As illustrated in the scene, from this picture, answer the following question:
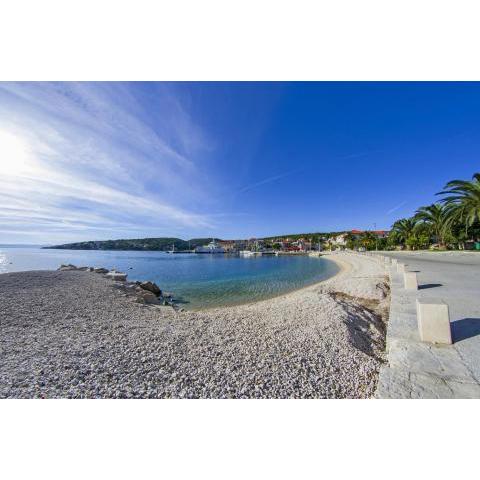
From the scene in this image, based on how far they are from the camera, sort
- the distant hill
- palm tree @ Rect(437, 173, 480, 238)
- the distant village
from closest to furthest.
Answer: palm tree @ Rect(437, 173, 480, 238)
the distant village
the distant hill

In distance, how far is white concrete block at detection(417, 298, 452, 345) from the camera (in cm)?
365

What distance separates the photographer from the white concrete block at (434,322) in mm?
3648

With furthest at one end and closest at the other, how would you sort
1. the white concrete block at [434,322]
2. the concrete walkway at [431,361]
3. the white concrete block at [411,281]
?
the white concrete block at [411,281]
the white concrete block at [434,322]
the concrete walkway at [431,361]

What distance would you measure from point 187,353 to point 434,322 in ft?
13.9

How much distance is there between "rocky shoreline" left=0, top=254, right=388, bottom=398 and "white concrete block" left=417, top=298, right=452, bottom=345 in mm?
850

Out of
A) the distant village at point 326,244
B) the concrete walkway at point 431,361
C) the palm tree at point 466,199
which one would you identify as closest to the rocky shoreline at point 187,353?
the concrete walkway at point 431,361

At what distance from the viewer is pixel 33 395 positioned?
274cm

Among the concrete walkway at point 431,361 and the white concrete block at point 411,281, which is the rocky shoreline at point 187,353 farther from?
the white concrete block at point 411,281

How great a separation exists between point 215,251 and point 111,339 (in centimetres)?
11029

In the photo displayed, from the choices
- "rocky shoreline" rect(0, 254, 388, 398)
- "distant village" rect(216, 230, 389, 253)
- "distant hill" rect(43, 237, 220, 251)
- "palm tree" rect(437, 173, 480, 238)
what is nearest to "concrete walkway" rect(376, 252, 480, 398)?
"rocky shoreline" rect(0, 254, 388, 398)

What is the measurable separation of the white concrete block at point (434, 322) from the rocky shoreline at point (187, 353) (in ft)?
2.79

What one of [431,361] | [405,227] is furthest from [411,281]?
[405,227]

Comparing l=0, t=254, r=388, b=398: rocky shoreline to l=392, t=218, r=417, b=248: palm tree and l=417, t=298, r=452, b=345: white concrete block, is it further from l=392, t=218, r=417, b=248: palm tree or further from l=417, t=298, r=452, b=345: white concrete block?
l=392, t=218, r=417, b=248: palm tree

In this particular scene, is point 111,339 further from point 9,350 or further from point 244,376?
point 244,376
